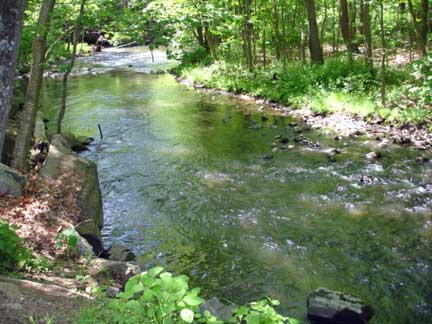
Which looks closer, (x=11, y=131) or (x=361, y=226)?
(x=361, y=226)

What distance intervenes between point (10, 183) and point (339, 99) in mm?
13289

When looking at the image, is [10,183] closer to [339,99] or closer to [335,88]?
[339,99]

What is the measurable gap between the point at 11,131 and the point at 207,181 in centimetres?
563

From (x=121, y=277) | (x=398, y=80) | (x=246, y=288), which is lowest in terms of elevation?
(x=246, y=288)

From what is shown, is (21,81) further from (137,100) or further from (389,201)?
(389,201)

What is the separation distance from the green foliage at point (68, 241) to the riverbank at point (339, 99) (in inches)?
411

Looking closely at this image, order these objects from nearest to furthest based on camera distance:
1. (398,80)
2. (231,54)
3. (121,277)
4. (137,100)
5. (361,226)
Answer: (121,277) < (361,226) < (398,80) < (137,100) < (231,54)

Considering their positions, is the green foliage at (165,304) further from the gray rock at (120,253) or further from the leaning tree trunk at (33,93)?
the leaning tree trunk at (33,93)

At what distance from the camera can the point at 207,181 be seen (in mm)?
11766

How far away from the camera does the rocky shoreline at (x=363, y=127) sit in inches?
547

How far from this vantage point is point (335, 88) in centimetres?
1900

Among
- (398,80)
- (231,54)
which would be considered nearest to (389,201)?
(398,80)

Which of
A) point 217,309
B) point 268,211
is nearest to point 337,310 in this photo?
point 217,309

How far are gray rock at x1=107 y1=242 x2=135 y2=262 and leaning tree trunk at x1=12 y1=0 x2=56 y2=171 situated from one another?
10.5 ft
